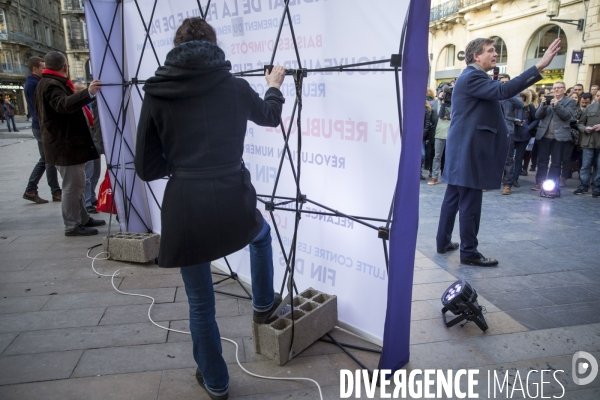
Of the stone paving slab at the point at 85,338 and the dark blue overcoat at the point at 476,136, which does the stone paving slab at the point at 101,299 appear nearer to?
the stone paving slab at the point at 85,338

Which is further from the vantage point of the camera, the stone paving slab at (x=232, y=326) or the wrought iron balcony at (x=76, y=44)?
the wrought iron balcony at (x=76, y=44)

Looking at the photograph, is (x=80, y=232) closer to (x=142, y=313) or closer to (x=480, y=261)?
(x=142, y=313)

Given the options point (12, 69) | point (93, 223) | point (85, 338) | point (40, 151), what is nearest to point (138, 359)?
point (85, 338)

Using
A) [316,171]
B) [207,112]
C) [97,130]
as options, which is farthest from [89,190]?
[207,112]

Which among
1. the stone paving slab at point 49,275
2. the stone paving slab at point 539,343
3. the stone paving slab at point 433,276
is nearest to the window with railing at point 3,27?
the stone paving slab at point 49,275

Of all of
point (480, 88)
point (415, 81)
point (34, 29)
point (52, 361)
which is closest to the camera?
point (415, 81)

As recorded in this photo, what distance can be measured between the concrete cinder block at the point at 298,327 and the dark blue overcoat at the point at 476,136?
190cm

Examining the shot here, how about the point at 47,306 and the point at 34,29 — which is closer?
the point at 47,306

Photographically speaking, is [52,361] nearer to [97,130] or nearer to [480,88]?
[480,88]

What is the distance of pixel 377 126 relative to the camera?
238 cm

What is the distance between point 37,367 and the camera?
2502 millimetres

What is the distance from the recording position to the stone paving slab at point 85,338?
8.92ft

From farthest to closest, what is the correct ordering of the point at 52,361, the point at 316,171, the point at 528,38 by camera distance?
the point at 528,38
the point at 316,171
the point at 52,361

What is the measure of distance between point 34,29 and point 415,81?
202 feet
